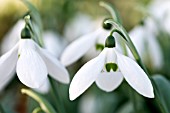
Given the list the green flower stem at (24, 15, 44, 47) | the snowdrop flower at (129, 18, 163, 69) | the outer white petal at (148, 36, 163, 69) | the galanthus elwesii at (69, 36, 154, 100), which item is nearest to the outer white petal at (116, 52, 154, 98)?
the galanthus elwesii at (69, 36, 154, 100)

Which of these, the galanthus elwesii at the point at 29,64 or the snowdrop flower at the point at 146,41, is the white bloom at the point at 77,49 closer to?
the galanthus elwesii at the point at 29,64

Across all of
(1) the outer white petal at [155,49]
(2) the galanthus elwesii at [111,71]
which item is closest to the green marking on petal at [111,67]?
(2) the galanthus elwesii at [111,71]

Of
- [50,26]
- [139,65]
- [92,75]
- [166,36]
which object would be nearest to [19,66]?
[92,75]

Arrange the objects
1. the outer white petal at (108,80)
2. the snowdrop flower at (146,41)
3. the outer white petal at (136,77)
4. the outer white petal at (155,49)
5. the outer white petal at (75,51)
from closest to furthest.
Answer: the outer white petal at (136,77) < the outer white petal at (108,80) < the outer white petal at (75,51) < the snowdrop flower at (146,41) < the outer white petal at (155,49)

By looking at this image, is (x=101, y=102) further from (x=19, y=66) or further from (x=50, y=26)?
(x=19, y=66)

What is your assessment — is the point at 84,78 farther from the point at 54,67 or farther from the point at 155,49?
the point at 155,49

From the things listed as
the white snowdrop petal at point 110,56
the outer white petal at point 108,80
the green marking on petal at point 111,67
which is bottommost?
the outer white petal at point 108,80
